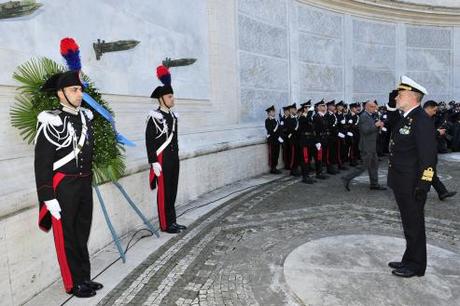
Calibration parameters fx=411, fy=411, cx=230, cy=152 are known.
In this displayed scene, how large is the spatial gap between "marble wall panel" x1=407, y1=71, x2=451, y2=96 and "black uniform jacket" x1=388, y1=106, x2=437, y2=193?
50.2 ft

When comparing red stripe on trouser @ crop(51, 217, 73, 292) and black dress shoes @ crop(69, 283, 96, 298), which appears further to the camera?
black dress shoes @ crop(69, 283, 96, 298)

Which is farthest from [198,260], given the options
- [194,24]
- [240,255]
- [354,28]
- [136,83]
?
[354,28]

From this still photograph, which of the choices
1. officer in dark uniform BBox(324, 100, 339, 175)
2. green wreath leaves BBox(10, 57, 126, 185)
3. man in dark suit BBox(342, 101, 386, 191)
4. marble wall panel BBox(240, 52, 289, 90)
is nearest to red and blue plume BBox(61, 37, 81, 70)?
green wreath leaves BBox(10, 57, 126, 185)

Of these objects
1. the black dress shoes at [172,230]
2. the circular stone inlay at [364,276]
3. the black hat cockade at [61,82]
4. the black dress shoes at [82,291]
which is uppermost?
the black hat cockade at [61,82]

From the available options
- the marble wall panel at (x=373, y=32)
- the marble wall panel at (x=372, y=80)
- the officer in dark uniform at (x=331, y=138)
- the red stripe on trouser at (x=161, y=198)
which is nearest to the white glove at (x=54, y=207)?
the red stripe on trouser at (x=161, y=198)

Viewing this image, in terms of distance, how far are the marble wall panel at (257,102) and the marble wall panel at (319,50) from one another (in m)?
2.27

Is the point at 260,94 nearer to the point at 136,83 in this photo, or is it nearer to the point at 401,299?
the point at 136,83

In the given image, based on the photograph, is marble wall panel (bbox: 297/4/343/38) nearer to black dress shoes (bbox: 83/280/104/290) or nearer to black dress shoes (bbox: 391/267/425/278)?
black dress shoes (bbox: 391/267/425/278)

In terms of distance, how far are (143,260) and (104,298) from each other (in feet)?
3.00

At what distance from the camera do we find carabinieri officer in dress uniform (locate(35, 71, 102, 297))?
11.1 feet

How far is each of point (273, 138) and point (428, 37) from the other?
11.7m

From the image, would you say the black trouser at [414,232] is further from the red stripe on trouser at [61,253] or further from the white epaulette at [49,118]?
the white epaulette at [49,118]

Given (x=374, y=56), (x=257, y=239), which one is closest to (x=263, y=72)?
(x=257, y=239)

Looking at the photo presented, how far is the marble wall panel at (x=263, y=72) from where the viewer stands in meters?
10.3
